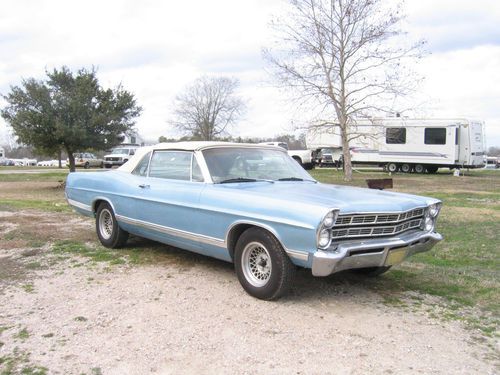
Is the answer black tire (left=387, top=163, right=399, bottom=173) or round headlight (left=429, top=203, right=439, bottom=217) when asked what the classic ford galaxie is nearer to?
round headlight (left=429, top=203, right=439, bottom=217)

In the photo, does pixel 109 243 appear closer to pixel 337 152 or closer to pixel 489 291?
pixel 489 291

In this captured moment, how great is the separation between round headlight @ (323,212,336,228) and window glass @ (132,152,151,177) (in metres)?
3.08

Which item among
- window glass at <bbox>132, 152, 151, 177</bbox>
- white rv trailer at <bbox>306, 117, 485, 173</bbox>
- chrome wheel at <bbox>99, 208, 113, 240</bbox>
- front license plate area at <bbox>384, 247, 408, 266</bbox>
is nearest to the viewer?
front license plate area at <bbox>384, 247, 408, 266</bbox>

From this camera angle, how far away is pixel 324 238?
4.14 m

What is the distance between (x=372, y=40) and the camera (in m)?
20.2

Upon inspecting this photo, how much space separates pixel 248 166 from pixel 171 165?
0.98m

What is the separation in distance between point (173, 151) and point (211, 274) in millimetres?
1615

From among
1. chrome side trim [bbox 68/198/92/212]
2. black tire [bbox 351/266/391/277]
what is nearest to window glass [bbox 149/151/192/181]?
chrome side trim [bbox 68/198/92/212]

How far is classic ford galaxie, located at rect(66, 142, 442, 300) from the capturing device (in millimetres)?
4250

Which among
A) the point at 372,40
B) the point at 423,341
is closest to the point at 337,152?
the point at 372,40

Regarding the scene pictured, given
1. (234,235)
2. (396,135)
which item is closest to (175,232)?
(234,235)

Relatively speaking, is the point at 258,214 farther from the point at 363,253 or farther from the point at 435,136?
the point at 435,136

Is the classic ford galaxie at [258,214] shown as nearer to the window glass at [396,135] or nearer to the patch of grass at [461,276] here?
the patch of grass at [461,276]

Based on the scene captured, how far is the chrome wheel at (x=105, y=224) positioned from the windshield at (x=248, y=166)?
2.04 meters
